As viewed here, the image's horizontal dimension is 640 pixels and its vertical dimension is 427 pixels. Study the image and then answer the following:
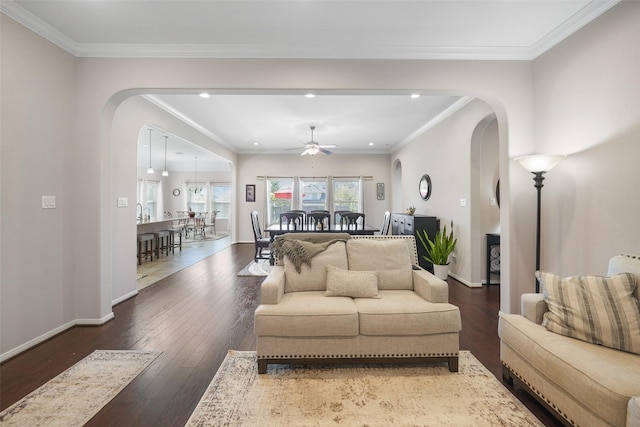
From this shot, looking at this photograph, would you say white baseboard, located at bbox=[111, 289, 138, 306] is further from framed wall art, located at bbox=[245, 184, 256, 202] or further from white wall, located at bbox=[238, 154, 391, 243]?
framed wall art, located at bbox=[245, 184, 256, 202]

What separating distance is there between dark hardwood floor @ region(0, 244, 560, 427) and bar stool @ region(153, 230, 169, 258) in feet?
8.67

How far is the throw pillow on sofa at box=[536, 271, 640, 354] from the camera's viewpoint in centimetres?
162

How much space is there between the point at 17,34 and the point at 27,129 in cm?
77

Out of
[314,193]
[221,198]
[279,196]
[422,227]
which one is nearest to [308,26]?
[422,227]

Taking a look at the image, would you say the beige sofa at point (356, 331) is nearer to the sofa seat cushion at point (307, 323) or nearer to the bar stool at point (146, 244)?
the sofa seat cushion at point (307, 323)

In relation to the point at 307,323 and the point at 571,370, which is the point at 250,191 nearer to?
the point at 307,323

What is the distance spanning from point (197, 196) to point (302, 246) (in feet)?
36.5

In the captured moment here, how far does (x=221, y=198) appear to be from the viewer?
41.7ft

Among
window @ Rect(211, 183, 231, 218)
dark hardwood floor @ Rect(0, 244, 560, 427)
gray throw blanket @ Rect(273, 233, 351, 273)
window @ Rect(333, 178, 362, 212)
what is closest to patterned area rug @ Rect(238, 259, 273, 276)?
dark hardwood floor @ Rect(0, 244, 560, 427)

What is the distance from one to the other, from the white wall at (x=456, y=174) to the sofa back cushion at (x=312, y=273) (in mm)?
2656

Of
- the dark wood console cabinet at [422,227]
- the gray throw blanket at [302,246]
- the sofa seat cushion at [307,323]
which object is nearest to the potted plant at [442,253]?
the dark wood console cabinet at [422,227]

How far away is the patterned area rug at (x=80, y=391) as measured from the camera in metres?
1.69

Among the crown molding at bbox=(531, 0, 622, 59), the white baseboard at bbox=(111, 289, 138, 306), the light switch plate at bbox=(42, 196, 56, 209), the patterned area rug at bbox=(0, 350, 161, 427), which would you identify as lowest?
the patterned area rug at bbox=(0, 350, 161, 427)

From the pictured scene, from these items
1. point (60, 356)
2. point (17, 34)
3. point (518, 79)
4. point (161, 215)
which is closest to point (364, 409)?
point (60, 356)
